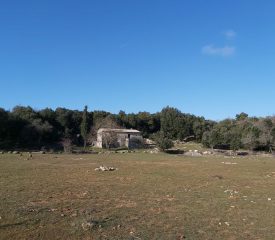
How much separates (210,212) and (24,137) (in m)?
80.5

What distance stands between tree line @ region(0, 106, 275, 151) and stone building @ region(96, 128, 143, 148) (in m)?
4.63

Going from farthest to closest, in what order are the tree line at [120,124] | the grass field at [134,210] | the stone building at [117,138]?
the stone building at [117,138] < the tree line at [120,124] < the grass field at [134,210]

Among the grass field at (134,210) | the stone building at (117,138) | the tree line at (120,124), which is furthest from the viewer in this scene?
the stone building at (117,138)

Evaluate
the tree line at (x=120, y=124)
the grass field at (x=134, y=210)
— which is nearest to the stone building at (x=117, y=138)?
the tree line at (x=120, y=124)

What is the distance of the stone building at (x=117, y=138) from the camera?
3816 inches

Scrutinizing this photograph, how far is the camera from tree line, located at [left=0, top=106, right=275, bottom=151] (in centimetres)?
8794

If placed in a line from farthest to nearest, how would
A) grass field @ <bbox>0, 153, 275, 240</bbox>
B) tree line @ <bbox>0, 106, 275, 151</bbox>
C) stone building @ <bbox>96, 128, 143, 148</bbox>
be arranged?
stone building @ <bbox>96, 128, 143, 148</bbox> < tree line @ <bbox>0, 106, 275, 151</bbox> < grass field @ <bbox>0, 153, 275, 240</bbox>

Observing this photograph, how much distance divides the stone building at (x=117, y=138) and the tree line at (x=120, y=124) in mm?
4633

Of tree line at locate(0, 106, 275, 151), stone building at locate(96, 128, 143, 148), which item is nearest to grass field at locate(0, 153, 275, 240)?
tree line at locate(0, 106, 275, 151)

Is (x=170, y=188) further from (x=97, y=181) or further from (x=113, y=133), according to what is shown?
(x=113, y=133)

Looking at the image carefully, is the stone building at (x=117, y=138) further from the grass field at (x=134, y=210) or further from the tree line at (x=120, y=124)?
the grass field at (x=134, y=210)

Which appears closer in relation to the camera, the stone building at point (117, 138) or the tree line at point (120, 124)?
the tree line at point (120, 124)

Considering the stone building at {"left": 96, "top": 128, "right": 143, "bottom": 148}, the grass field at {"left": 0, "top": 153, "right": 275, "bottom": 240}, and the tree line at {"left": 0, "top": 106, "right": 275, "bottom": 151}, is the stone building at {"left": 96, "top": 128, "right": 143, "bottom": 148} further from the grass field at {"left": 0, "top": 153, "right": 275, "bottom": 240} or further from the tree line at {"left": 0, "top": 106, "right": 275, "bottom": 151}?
the grass field at {"left": 0, "top": 153, "right": 275, "bottom": 240}

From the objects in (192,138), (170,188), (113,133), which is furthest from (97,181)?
(192,138)
